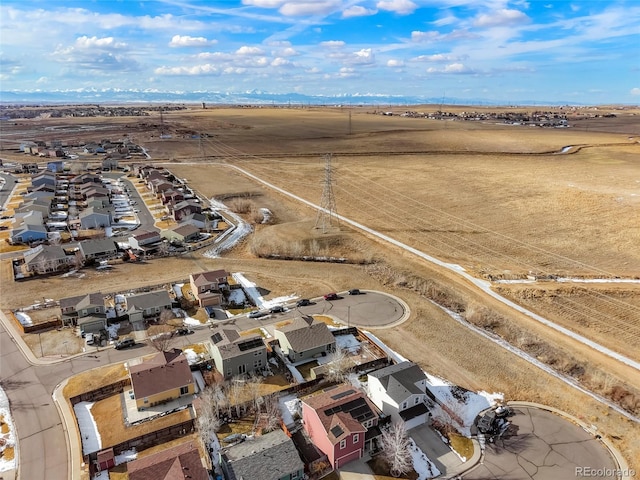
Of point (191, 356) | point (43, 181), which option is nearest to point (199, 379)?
point (191, 356)

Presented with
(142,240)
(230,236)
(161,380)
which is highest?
(142,240)

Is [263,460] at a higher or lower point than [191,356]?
higher

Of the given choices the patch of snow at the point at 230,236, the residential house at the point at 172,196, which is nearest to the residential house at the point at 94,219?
the residential house at the point at 172,196

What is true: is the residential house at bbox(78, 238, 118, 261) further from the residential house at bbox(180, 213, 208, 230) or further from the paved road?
the paved road

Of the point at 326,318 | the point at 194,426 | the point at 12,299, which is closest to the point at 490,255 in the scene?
the point at 326,318

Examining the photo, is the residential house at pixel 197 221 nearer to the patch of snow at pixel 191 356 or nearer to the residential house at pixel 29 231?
the residential house at pixel 29 231

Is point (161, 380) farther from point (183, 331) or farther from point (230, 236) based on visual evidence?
point (230, 236)

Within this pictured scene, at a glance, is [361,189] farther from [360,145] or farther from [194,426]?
[194,426]
